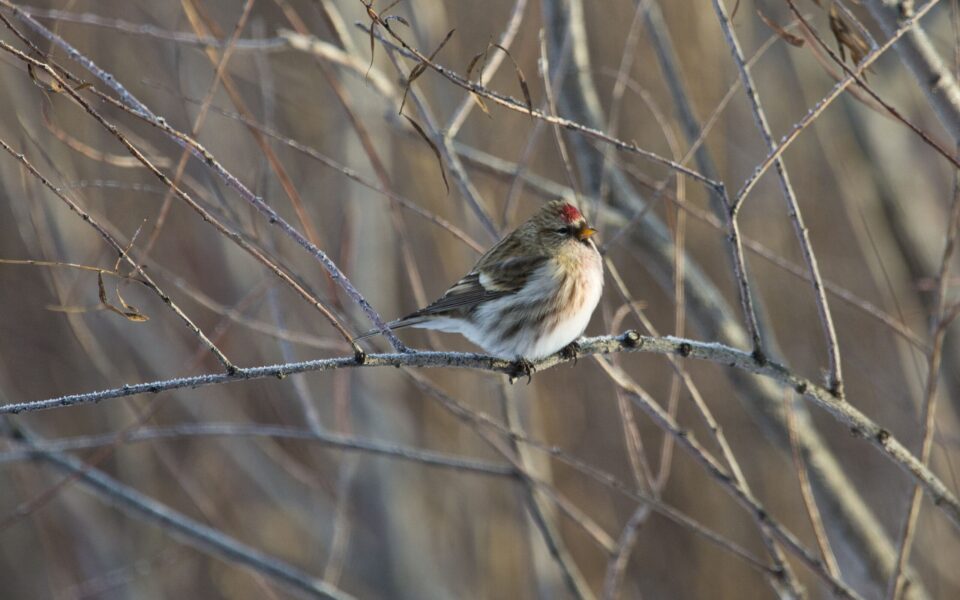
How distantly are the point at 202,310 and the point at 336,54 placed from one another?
3.24 meters

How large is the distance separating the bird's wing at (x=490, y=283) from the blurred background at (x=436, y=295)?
307 mm

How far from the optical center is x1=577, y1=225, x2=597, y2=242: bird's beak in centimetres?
295

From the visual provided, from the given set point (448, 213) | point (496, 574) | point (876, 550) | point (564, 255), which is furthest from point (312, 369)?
point (496, 574)

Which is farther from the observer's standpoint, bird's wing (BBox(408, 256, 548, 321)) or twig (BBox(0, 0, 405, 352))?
bird's wing (BBox(408, 256, 548, 321))

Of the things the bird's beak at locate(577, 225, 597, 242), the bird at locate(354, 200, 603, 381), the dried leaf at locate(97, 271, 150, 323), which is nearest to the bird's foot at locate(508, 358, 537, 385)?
the bird at locate(354, 200, 603, 381)

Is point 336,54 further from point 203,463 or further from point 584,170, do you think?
point 203,463

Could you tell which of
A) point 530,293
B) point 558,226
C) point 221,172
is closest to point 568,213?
point 558,226

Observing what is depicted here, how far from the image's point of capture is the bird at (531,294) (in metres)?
2.82

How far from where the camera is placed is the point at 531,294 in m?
2.96

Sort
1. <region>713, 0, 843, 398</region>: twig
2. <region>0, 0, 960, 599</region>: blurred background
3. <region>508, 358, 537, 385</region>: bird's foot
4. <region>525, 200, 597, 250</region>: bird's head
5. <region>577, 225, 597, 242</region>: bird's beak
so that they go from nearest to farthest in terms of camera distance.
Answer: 1. <region>713, 0, 843, 398</region>: twig
2. <region>508, 358, 537, 385</region>: bird's foot
3. <region>577, 225, 597, 242</region>: bird's beak
4. <region>525, 200, 597, 250</region>: bird's head
5. <region>0, 0, 960, 599</region>: blurred background

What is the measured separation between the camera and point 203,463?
5441 mm

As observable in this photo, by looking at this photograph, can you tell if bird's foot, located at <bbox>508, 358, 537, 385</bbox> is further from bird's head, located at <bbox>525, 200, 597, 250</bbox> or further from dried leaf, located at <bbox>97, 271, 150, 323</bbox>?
dried leaf, located at <bbox>97, 271, 150, 323</bbox>

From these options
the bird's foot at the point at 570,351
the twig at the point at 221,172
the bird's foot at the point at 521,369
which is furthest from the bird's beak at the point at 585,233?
the twig at the point at 221,172

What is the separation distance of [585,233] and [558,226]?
0.57ft
